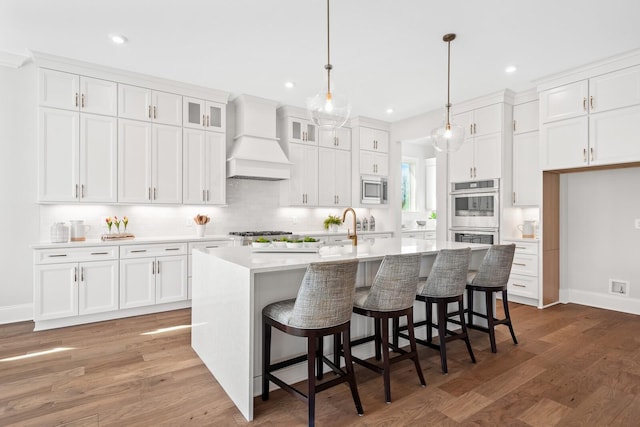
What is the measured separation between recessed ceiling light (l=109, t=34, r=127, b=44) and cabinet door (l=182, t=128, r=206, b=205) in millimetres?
1318

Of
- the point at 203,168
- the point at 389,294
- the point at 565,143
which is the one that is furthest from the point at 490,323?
the point at 203,168

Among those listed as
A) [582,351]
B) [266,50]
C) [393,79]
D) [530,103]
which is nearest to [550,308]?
[582,351]

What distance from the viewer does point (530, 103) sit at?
475 centimetres

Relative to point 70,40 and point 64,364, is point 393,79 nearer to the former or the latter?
point 70,40

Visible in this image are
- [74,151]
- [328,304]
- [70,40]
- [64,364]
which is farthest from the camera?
[74,151]

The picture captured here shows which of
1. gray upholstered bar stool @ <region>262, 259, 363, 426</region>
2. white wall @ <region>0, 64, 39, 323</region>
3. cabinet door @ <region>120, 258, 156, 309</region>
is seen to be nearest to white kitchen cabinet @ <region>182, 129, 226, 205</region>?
cabinet door @ <region>120, 258, 156, 309</region>

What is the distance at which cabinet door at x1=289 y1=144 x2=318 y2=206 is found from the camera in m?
5.59

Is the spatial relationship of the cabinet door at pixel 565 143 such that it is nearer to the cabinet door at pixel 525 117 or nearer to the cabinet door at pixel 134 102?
the cabinet door at pixel 525 117

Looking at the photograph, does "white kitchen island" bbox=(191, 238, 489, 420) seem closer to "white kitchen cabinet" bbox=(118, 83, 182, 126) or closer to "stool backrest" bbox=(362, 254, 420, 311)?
"stool backrest" bbox=(362, 254, 420, 311)

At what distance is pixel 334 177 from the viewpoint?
19.9 ft

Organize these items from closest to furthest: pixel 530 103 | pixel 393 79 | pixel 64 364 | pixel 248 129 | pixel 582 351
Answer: pixel 64 364 < pixel 582 351 < pixel 393 79 < pixel 530 103 < pixel 248 129

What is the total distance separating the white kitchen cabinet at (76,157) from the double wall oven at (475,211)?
4654 mm

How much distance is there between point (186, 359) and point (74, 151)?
2671 millimetres

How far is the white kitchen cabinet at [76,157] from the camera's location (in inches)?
149
